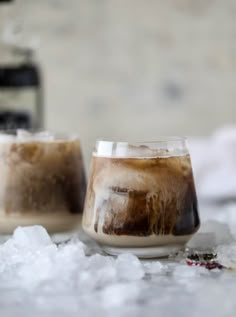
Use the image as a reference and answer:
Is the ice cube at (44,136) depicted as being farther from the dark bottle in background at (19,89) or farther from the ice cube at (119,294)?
the dark bottle in background at (19,89)

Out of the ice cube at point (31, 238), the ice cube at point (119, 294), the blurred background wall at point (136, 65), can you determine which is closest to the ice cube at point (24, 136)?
the ice cube at point (31, 238)

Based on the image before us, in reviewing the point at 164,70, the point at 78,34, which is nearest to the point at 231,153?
the point at 164,70

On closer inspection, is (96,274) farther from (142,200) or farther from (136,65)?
(136,65)

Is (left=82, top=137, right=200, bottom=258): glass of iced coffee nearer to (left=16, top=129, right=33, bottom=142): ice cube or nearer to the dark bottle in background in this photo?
(left=16, top=129, right=33, bottom=142): ice cube

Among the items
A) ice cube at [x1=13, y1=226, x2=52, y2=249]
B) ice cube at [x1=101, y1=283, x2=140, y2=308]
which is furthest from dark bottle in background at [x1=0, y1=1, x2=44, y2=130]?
ice cube at [x1=101, y1=283, x2=140, y2=308]

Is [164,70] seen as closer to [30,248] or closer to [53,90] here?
[53,90]

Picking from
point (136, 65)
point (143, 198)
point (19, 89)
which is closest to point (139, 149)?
point (143, 198)
